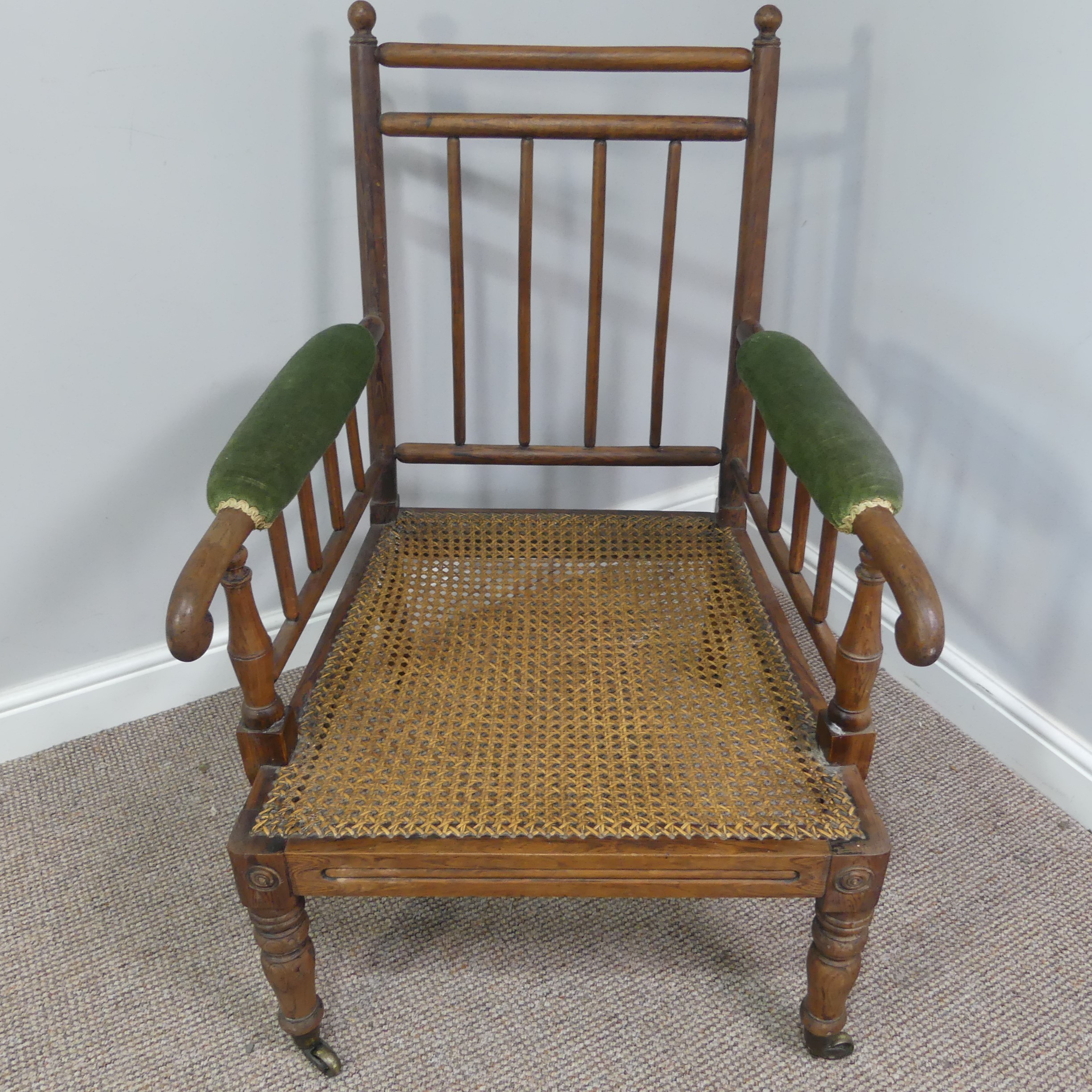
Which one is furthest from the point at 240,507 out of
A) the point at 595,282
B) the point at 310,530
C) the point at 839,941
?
the point at 839,941

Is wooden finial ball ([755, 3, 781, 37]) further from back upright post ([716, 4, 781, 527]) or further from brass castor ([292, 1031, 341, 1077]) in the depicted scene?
brass castor ([292, 1031, 341, 1077])

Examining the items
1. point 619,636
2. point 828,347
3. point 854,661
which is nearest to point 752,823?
point 854,661

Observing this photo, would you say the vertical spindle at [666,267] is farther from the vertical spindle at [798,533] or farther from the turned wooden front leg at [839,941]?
the turned wooden front leg at [839,941]

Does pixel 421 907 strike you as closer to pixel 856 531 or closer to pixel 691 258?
pixel 856 531

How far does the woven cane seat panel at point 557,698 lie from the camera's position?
80cm

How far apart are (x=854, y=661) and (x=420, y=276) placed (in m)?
0.82

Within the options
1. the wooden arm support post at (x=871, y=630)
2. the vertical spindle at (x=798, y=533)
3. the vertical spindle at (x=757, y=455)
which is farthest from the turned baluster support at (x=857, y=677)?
the vertical spindle at (x=757, y=455)

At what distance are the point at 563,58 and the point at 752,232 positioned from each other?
271 millimetres

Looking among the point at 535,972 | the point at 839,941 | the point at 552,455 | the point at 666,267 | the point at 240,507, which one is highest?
the point at 666,267

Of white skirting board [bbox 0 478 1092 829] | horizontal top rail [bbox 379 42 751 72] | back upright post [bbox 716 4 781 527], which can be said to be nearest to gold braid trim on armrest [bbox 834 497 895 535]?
back upright post [bbox 716 4 781 527]

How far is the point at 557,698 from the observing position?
921 mm

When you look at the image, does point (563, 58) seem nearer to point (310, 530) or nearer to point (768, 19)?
point (768, 19)

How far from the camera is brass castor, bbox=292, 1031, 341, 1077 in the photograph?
959 millimetres

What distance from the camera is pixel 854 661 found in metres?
0.78
